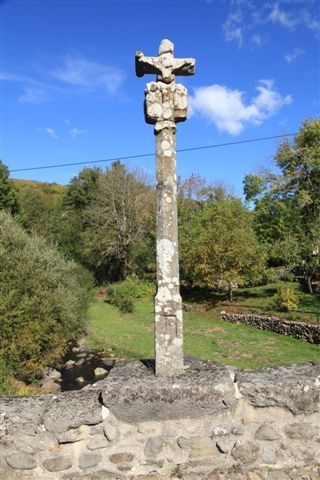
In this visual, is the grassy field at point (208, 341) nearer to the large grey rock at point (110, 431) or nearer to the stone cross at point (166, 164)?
the stone cross at point (166, 164)

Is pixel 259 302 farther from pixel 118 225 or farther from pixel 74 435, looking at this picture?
pixel 74 435

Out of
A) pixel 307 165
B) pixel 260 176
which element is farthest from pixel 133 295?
pixel 307 165

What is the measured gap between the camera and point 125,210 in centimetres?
3266

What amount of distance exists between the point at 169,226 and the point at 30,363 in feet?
30.9

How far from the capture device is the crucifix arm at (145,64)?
418 centimetres

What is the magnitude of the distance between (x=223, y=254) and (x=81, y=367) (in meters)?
11.0

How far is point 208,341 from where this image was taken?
16.0m

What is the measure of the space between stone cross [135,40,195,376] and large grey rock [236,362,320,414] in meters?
0.91

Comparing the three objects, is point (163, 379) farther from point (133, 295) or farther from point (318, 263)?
point (133, 295)

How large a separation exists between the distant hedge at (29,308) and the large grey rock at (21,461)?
7993mm

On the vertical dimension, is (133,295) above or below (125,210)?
below

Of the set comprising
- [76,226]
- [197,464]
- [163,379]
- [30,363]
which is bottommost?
[30,363]

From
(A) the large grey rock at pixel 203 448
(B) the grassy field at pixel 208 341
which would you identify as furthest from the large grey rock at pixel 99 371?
(A) the large grey rock at pixel 203 448

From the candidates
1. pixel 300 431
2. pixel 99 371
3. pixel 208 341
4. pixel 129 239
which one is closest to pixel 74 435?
pixel 300 431
